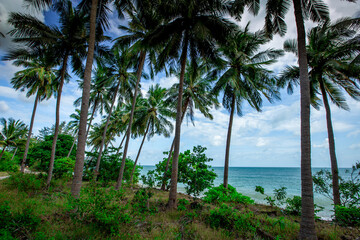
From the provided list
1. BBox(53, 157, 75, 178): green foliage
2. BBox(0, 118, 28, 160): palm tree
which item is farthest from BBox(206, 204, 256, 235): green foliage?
BBox(0, 118, 28, 160): palm tree

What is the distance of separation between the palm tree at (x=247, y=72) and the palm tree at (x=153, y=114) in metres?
6.87

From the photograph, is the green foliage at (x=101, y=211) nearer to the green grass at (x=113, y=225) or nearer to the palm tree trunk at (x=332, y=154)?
the green grass at (x=113, y=225)

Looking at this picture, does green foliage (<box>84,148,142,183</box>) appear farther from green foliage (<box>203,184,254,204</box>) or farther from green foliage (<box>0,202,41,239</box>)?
green foliage (<box>0,202,41,239</box>)

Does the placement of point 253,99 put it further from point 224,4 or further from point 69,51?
point 69,51

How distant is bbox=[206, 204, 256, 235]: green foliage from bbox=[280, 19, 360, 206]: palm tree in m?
6.06

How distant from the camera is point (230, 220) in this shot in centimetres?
529

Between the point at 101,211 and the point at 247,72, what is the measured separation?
11.9 meters

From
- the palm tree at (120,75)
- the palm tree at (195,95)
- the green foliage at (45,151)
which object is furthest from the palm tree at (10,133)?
the palm tree at (195,95)

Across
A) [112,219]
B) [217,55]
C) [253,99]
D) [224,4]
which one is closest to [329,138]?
[253,99]

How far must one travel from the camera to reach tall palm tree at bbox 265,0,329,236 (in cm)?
430

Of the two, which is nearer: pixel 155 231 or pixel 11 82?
pixel 155 231

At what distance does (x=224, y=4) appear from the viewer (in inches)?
332

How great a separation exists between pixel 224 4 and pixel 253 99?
6414 mm

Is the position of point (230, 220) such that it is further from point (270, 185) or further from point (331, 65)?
point (270, 185)
